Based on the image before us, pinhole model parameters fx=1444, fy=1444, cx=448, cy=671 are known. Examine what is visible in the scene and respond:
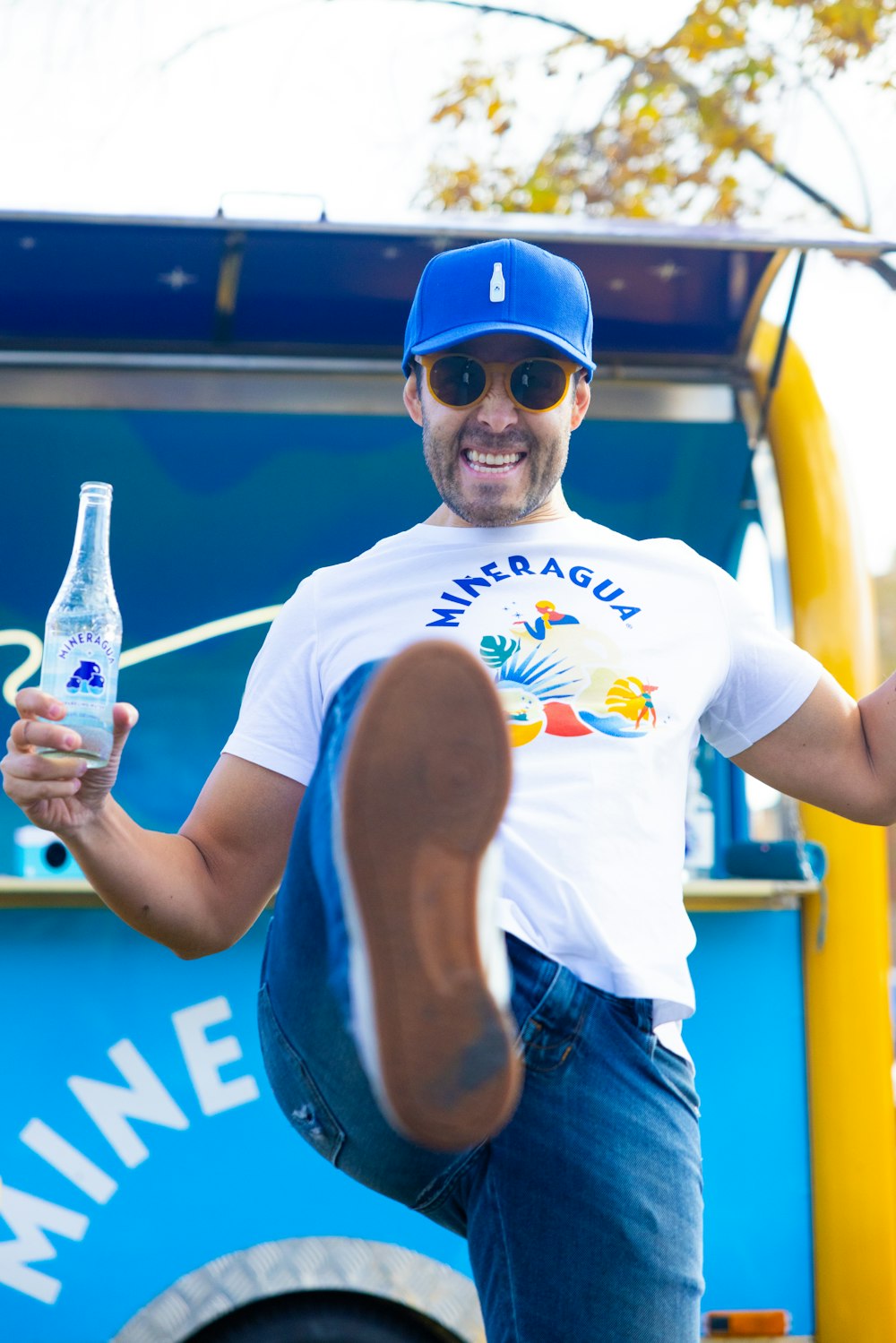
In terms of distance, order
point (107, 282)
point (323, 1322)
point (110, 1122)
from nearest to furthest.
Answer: point (323, 1322) → point (110, 1122) → point (107, 282)

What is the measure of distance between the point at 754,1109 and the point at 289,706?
1839mm

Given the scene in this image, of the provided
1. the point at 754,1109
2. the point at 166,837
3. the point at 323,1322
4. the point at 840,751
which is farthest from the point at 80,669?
the point at 754,1109

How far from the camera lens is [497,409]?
6.58ft

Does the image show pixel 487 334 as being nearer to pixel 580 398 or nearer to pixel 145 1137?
pixel 580 398

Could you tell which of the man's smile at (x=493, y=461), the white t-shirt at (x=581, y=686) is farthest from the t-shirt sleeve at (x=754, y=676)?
the man's smile at (x=493, y=461)

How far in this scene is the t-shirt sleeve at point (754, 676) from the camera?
206 centimetres

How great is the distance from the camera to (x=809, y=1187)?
329 cm

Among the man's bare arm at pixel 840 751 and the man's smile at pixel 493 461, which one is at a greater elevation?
the man's smile at pixel 493 461

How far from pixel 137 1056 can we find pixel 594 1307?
1726 millimetres

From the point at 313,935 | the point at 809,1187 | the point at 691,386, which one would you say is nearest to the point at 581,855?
the point at 313,935

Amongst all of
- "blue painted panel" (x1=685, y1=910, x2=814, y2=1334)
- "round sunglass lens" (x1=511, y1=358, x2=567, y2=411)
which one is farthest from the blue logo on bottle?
"blue painted panel" (x1=685, y1=910, x2=814, y2=1334)

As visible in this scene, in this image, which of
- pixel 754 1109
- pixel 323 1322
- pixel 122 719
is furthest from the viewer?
pixel 754 1109

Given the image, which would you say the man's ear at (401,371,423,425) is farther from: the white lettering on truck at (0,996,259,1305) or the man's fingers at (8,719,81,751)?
the white lettering on truck at (0,996,259,1305)

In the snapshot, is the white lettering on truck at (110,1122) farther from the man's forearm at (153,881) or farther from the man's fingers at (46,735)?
the man's fingers at (46,735)
